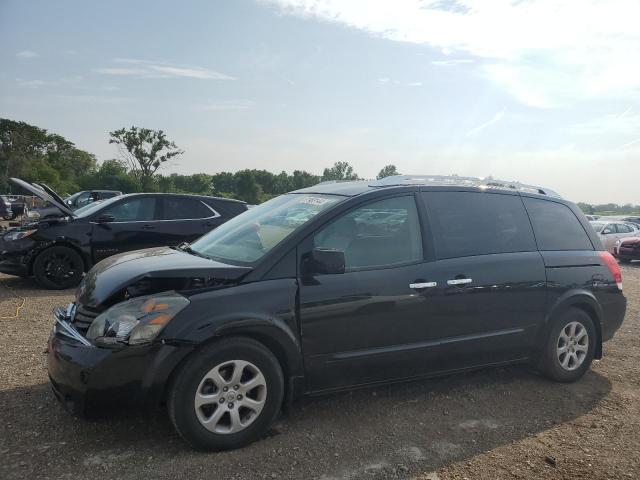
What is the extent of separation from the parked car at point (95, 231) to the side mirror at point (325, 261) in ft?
18.5

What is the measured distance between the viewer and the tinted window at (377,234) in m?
3.72

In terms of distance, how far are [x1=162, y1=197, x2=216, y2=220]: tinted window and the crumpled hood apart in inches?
216

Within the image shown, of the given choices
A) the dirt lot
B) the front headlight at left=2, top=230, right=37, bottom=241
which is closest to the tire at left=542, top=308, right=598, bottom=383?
the dirt lot

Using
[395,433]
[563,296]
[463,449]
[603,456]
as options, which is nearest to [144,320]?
[395,433]

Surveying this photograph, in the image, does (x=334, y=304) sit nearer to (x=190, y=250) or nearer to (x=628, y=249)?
(x=190, y=250)

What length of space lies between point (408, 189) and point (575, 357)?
7.45ft

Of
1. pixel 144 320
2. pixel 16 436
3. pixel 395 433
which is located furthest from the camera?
pixel 395 433

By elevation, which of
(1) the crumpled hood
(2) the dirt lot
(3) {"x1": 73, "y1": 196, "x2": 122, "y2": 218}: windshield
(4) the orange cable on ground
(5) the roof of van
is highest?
(5) the roof of van

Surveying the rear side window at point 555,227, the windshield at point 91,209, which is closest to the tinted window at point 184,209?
the windshield at point 91,209

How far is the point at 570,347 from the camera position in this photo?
4719 mm

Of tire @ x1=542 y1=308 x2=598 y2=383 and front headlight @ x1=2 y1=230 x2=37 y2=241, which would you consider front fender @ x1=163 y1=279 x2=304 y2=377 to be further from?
front headlight @ x1=2 y1=230 x2=37 y2=241

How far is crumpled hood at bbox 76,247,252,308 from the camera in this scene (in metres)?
3.30

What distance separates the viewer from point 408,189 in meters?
4.13

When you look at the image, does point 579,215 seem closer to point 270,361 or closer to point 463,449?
point 463,449
